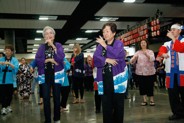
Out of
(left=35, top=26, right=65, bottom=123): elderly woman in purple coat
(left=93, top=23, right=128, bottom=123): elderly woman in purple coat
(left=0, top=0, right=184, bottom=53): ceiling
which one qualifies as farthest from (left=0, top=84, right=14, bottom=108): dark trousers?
(left=0, top=0, right=184, bottom=53): ceiling

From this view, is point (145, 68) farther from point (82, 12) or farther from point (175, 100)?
point (82, 12)

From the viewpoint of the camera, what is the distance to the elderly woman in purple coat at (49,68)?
385 cm

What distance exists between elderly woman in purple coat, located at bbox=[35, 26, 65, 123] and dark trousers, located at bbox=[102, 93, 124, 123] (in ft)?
3.94

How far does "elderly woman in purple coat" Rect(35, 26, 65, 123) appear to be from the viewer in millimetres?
3848

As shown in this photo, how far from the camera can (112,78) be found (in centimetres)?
290

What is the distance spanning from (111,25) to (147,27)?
382 inches

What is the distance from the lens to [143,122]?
4266 mm

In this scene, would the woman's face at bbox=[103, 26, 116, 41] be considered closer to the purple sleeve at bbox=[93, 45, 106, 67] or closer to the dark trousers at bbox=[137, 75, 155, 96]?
the purple sleeve at bbox=[93, 45, 106, 67]

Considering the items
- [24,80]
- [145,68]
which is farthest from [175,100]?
[24,80]

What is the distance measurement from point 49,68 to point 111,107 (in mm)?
1344

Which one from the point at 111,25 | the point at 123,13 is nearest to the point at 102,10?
the point at 123,13

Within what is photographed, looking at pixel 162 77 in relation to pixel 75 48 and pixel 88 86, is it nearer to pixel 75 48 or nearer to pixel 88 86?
pixel 88 86

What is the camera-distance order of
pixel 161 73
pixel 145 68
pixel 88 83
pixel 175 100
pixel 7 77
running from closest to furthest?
pixel 175 100
pixel 7 77
pixel 145 68
pixel 161 73
pixel 88 83

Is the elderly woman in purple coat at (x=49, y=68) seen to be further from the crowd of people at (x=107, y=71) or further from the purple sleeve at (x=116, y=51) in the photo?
the purple sleeve at (x=116, y=51)
